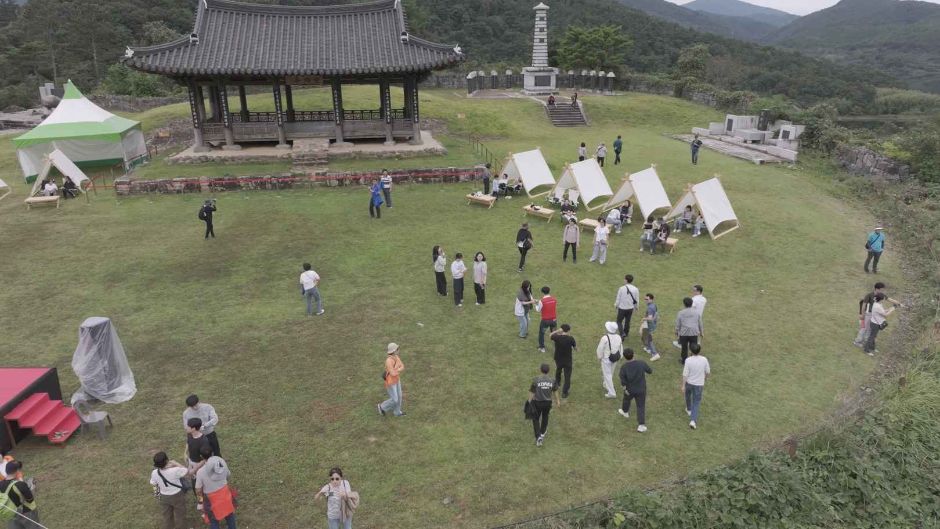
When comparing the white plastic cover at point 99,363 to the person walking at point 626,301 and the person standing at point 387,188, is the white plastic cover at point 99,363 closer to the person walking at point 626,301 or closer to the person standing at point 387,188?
the person walking at point 626,301

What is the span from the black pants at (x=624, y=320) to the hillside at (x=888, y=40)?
12994 cm

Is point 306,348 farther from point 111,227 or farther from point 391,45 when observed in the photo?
point 391,45

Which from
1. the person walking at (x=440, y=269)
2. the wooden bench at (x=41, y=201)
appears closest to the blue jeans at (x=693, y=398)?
the person walking at (x=440, y=269)

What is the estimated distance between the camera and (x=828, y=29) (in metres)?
192

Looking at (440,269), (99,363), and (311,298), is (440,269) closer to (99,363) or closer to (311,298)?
(311,298)

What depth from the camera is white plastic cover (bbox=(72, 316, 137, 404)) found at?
29.1 feet

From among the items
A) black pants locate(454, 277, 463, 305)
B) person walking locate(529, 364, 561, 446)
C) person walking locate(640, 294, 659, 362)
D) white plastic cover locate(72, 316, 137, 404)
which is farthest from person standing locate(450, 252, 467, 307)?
white plastic cover locate(72, 316, 137, 404)

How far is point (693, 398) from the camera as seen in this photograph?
8.88 meters

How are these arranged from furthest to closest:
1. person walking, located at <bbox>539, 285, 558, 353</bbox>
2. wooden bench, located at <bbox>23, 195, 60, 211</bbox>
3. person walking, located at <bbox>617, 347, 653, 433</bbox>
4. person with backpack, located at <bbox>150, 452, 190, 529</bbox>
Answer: wooden bench, located at <bbox>23, 195, 60, 211</bbox>
person walking, located at <bbox>539, 285, 558, 353</bbox>
person walking, located at <bbox>617, 347, 653, 433</bbox>
person with backpack, located at <bbox>150, 452, 190, 529</bbox>

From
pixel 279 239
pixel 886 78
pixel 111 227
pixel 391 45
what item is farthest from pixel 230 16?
pixel 886 78

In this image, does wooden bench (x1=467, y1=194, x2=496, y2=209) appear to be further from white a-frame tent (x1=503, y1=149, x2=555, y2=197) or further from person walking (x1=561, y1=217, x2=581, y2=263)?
person walking (x1=561, y1=217, x2=581, y2=263)

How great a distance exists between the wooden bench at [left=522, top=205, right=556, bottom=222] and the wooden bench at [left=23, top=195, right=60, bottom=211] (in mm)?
17052

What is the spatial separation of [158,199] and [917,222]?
26.9 metres

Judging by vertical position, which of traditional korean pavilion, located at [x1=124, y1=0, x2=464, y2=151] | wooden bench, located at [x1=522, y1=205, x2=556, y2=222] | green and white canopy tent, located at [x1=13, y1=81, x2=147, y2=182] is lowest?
wooden bench, located at [x1=522, y1=205, x2=556, y2=222]
